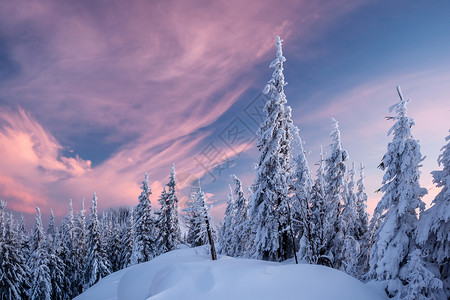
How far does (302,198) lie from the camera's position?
1745cm

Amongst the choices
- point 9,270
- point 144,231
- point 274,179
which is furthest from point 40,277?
point 274,179

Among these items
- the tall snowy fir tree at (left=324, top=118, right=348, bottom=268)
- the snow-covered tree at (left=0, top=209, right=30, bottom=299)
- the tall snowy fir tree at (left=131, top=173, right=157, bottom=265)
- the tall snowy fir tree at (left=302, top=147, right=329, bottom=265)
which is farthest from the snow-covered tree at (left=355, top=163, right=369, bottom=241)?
the snow-covered tree at (left=0, top=209, right=30, bottom=299)

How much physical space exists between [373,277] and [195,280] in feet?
33.6

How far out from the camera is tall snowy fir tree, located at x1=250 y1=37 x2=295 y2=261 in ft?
55.5

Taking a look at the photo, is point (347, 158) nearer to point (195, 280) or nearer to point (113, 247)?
point (195, 280)

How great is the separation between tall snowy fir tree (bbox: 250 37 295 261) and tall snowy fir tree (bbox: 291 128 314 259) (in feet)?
3.12

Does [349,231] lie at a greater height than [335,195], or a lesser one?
lesser

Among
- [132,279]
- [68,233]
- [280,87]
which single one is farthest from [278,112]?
[68,233]

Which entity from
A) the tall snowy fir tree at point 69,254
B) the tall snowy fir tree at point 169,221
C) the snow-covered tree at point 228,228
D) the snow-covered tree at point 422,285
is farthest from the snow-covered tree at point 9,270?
the snow-covered tree at point 422,285

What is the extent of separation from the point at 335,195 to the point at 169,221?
81.8ft

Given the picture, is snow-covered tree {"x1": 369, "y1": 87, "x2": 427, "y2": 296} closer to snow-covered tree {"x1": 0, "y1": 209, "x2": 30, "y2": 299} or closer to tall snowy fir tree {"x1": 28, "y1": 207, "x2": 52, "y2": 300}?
tall snowy fir tree {"x1": 28, "y1": 207, "x2": 52, "y2": 300}

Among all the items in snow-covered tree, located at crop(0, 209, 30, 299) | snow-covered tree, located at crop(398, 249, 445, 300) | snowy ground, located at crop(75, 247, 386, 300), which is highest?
snow-covered tree, located at crop(0, 209, 30, 299)

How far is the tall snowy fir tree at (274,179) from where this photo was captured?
55.5 feet

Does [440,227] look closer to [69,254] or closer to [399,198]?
[399,198]
